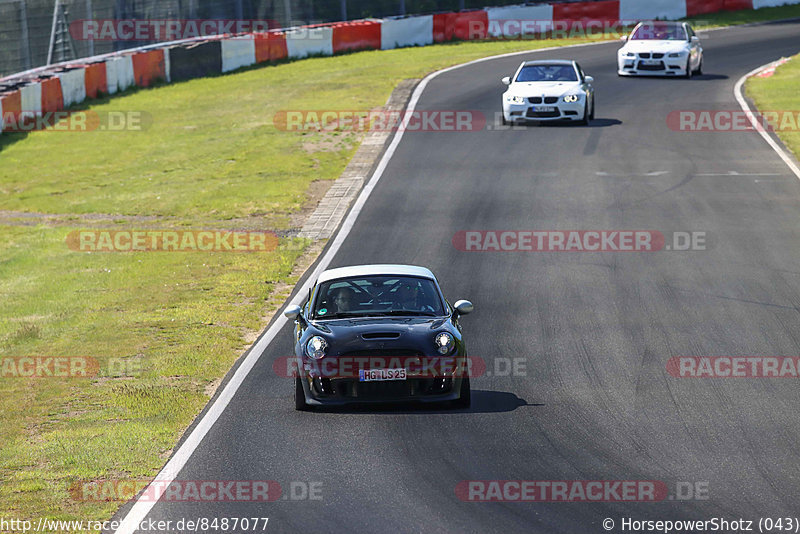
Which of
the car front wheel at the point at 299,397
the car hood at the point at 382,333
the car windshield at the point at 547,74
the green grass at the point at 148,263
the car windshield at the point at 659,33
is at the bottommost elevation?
the green grass at the point at 148,263

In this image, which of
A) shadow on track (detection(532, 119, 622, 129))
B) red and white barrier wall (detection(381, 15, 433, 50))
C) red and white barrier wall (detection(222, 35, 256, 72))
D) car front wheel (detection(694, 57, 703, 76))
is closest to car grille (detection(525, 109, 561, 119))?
shadow on track (detection(532, 119, 622, 129))

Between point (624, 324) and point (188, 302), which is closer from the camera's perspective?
point (624, 324)

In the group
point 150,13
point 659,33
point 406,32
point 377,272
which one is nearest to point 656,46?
point 659,33

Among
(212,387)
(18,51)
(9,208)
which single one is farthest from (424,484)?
(18,51)

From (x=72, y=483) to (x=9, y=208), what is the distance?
17.0 meters

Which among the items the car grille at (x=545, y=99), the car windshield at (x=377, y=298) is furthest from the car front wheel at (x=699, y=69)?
the car windshield at (x=377, y=298)

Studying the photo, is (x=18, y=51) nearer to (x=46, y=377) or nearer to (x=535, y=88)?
(x=535, y=88)

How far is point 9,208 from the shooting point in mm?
25703

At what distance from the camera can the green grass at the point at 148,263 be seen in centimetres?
1157

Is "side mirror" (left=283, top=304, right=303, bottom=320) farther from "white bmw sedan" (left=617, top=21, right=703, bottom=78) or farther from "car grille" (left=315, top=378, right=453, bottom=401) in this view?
"white bmw sedan" (left=617, top=21, right=703, bottom=78)

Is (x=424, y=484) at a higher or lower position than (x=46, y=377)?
higher

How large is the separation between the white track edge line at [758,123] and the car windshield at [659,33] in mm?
2316

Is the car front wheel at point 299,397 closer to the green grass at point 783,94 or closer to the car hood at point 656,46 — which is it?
the green grass at point 783,94

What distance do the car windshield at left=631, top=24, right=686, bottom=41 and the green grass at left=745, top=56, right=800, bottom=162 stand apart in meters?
2.53
